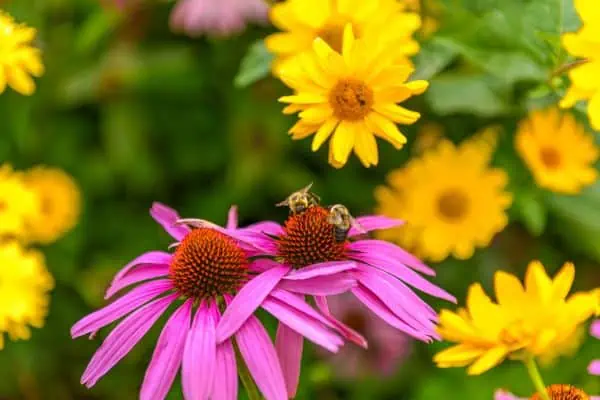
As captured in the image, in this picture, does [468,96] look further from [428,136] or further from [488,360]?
[488,360]

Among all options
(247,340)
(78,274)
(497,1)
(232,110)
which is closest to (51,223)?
(78,274)

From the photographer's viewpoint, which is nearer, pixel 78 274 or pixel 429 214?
pixel 429 214

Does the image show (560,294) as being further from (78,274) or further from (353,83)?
(78,274)

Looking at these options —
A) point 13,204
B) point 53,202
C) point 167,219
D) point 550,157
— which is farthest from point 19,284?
point 550,157

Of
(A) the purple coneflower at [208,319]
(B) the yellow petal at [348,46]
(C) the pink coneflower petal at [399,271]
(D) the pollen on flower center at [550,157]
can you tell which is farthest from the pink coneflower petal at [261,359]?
(D) the pollen on flower center at [550,157]

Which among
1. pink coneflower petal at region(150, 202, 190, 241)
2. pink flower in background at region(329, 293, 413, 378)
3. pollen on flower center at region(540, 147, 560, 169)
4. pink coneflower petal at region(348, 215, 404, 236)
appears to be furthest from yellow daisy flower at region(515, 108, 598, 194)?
pink coneflower petal at region(150, 202, 190, 241)

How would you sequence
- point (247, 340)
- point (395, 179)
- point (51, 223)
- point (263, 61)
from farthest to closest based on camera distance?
point (51, 223), point (395, 179), point (263, 61), point (247, 340)

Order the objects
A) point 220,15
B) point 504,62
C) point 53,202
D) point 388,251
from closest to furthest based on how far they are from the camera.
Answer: point 388,251 < point 504,62 < point 220,15 < point 53,202
